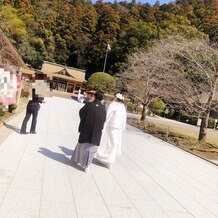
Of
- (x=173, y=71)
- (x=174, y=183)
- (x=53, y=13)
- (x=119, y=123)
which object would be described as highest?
(x=53, y=13)

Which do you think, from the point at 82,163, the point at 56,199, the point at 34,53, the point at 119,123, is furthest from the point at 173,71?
the point at 34,53

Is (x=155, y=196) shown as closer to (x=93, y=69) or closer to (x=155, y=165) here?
(x=155, y=165)

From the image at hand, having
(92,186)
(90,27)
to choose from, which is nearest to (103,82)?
(90,27)

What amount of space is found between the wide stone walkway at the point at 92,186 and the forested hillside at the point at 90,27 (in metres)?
49.2

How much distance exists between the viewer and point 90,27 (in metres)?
79.5

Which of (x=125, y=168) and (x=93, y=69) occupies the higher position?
(x=93, y=69)

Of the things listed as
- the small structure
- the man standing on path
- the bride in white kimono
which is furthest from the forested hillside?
the man standing on path

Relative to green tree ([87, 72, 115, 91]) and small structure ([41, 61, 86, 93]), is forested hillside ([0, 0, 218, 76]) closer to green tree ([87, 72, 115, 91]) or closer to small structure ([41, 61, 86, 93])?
small structure ([41, 61, 86, 93])

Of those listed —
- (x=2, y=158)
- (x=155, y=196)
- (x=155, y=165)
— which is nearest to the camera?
(x=155, y=196)

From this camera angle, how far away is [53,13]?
76938mm

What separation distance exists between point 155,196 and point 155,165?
333cm

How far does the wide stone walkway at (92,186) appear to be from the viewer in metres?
4.98

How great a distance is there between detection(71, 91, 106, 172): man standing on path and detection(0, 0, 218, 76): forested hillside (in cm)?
5071

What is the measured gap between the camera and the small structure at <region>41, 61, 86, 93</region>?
6025cm
